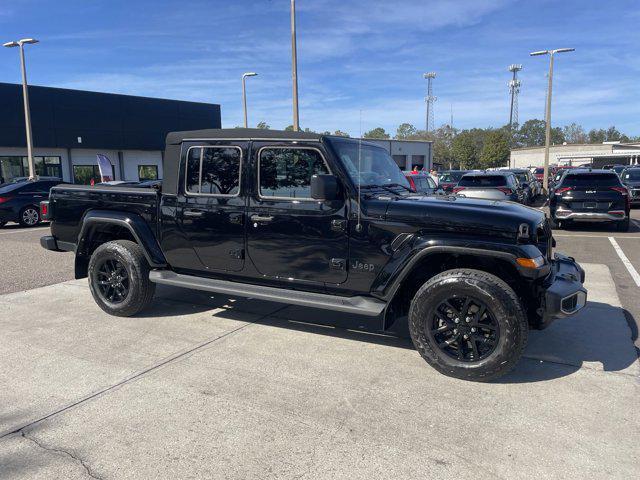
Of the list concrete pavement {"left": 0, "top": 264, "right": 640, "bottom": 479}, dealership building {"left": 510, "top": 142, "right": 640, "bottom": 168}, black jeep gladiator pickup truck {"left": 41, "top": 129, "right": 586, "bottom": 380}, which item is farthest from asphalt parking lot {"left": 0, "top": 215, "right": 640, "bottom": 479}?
dealership building {"left": 510, "top": 142, "right": 640, "bottom": 168}

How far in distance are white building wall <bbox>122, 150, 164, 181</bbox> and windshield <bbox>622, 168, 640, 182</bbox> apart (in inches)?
1173

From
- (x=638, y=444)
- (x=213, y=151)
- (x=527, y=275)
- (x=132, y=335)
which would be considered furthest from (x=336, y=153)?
(x=638, y=444)

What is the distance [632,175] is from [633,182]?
765 mm

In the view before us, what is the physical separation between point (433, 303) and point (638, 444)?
1.54 meters

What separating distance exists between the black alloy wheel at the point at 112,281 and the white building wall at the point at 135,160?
3188 centimetres

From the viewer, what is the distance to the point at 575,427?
10.3 feet

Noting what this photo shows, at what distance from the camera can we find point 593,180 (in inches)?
500

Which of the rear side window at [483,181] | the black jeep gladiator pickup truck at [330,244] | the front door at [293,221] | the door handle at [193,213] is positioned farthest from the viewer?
the rear side window at [483,181]

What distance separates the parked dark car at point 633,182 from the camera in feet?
61.3

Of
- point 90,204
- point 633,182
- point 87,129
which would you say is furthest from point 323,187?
point 87,129

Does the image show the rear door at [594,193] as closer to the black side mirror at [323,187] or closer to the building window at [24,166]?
the black side mirror at [323,187]

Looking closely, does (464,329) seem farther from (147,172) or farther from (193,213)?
(147,172)

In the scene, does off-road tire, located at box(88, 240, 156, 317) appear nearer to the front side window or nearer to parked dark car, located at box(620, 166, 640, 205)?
the front side window

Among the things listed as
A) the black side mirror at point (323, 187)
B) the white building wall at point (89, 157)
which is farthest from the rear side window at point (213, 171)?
the white building wall at point (89, 157)
